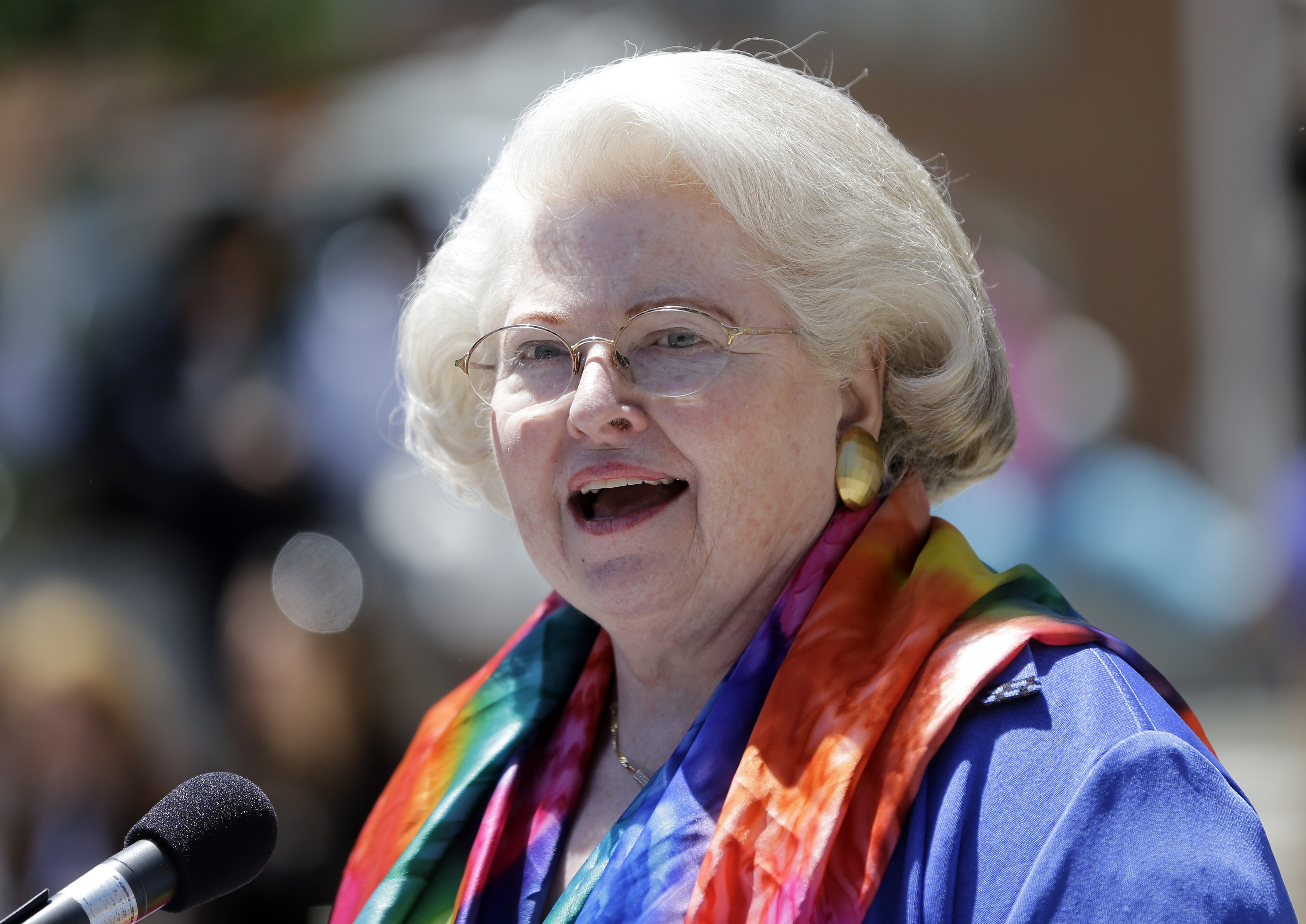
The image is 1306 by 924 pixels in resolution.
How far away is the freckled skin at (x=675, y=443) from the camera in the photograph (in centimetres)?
182

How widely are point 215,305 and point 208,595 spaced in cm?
125

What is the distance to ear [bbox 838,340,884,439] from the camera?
1.96 m

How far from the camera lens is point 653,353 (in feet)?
6.06

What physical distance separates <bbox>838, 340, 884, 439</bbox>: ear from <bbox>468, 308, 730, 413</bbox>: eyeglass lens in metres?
0.25

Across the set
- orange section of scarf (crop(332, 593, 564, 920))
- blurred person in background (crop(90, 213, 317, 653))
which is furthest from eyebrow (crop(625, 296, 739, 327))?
blurred person in background (crop(90, 213, 317, 653))

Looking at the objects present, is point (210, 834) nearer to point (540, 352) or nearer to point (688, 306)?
point (540, 352)

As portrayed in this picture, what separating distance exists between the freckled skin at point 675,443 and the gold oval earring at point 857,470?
0.07 ft

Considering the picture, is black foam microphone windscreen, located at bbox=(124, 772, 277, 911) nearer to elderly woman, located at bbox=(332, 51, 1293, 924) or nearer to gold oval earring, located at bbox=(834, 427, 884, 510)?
elderly woman, located at bbox=(332, 51, 1293, 924)

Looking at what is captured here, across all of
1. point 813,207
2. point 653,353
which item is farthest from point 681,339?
point 813,207

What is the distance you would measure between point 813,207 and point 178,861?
1.26 metres

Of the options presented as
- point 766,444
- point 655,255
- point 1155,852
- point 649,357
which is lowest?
point 1155,852

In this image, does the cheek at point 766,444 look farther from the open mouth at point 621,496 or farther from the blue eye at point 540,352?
the blue eye at point 540,352

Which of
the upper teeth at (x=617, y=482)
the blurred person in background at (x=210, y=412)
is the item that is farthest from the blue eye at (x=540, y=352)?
the blurred person in background at (x=210, y=412)

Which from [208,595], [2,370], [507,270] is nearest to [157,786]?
[208,595]
